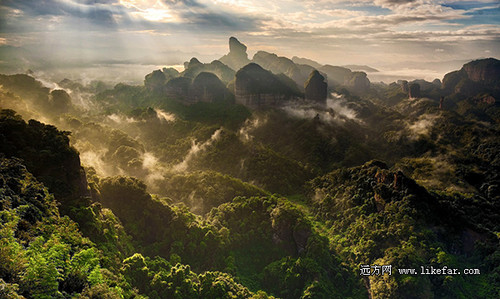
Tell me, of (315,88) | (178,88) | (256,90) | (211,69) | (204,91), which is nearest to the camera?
(256,90)

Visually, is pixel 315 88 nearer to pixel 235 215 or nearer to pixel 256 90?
pixel 256 90

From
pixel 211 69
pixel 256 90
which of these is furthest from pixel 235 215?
pixel 211 69

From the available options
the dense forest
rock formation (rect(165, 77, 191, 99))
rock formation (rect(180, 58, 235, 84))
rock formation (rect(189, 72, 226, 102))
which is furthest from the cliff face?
rock formation (rect(180, 58, 235, 84))

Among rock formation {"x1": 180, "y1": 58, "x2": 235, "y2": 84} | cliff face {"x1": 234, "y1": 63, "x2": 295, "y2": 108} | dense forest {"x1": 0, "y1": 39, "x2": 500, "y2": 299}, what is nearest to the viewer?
dense forest {"x1": 0, "y1": 39, "x2": 500, "y2": 299}

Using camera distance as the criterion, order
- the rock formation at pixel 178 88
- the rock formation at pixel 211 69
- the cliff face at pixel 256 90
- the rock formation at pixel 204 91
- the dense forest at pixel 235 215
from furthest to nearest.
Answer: the rock formation at pixel 211 69 → the rock formation at pixel 178 88 → the rock formation at pixel 204 91 → the cliff face at pixel 256 90 → the dense forest at pixel 235 215

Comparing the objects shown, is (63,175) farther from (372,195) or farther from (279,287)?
(372,195)

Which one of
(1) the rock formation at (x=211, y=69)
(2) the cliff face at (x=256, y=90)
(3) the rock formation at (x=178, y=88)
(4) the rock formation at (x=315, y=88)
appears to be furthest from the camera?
(1) the rock formation at (x=211, y=69)

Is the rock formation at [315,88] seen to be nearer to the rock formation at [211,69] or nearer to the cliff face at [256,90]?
the cliff face at [256,90]

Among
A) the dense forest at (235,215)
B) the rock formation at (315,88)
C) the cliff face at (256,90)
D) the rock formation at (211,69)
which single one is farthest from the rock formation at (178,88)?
the rock formation at (315,88)

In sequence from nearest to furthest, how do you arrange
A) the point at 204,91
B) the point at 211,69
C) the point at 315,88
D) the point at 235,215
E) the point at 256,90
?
1. the point at 235,215
2. the point at 256,90
3. the point at 204,91
4. the point at 315,88
5. the point at 211,69

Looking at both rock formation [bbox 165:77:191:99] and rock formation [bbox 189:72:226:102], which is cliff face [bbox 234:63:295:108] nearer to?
rock formation [bbox 189:72:226:102]

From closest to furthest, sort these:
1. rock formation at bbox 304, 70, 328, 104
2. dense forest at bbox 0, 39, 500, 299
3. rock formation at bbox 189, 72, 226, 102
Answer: dense forest at bbox 0, 39, 500, 299 < rock formation at bbox 189, 72, 226, 102 < rock formation at bbox 304, 70, 328, 104
